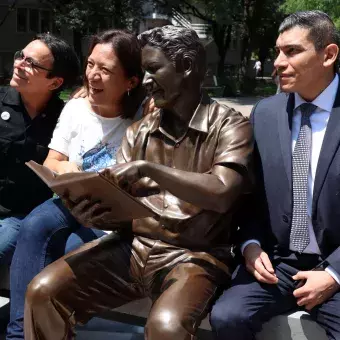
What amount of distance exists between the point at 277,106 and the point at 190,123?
48 centimetres

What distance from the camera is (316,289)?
2.68 metres

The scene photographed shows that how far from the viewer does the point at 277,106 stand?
3061 millimetres

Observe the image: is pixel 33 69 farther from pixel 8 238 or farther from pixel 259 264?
pixel 259 264

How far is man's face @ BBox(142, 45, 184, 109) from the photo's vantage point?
9.22ft

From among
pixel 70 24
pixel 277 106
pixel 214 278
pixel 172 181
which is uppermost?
pixel 277 106

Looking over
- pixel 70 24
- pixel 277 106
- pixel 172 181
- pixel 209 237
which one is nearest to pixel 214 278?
pixel 209 237

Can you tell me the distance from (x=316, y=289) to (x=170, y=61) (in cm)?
118

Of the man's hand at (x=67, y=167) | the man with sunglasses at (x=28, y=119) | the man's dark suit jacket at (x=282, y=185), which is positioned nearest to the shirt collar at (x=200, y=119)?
the man's dark suit jacket at (x=282, y=185)

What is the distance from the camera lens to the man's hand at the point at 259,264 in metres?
2.77

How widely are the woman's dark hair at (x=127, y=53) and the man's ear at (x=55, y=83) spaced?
33 cm

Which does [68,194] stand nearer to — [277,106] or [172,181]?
[172,181]

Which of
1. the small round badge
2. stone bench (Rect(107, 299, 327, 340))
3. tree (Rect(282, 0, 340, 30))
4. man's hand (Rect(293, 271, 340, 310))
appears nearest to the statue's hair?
man's hand (Rect(293, 271, 340, 310))

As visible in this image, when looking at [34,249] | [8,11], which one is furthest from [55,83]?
[8,11]

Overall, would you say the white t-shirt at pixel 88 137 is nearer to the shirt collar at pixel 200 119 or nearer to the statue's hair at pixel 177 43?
the shirt collar at pixel 200 119
